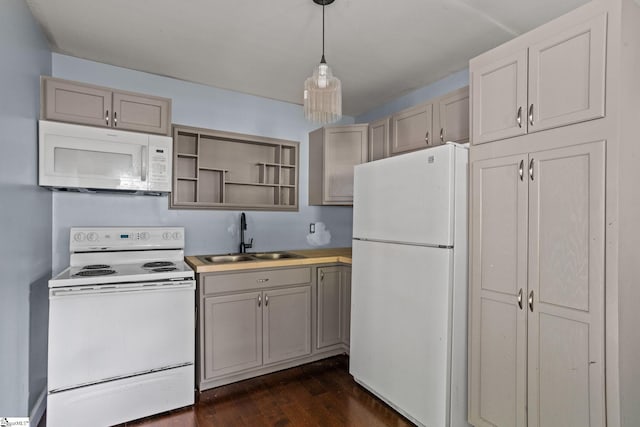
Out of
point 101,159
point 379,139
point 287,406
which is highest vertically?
point 379,139

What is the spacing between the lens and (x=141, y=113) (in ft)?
7.67

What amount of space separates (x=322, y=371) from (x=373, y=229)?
1.29 m

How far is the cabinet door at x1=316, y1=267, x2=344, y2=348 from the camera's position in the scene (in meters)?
2.79

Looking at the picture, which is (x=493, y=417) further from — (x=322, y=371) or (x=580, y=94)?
(x=580, y=94)

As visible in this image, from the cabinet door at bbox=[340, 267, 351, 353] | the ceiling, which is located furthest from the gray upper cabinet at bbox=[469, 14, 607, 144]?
the cabinet door at bbox=[340, 267, 351, 353]

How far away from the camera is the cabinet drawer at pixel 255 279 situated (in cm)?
234

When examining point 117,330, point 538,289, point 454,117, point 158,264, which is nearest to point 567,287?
point 538,289

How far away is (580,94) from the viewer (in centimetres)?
135

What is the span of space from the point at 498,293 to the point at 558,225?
1.46 feet

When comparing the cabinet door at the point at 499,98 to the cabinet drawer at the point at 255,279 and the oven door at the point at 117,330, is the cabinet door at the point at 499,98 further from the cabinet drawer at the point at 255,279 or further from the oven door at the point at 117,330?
the oven door at the point at 117,330

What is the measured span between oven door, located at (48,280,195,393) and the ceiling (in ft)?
5.31

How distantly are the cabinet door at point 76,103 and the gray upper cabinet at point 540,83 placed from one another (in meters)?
→ 2.34

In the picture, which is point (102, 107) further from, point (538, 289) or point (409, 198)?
point (538, 289)

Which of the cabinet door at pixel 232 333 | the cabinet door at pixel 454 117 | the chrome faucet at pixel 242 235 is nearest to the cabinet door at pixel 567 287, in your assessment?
the cabinet door at pixel 454 117
